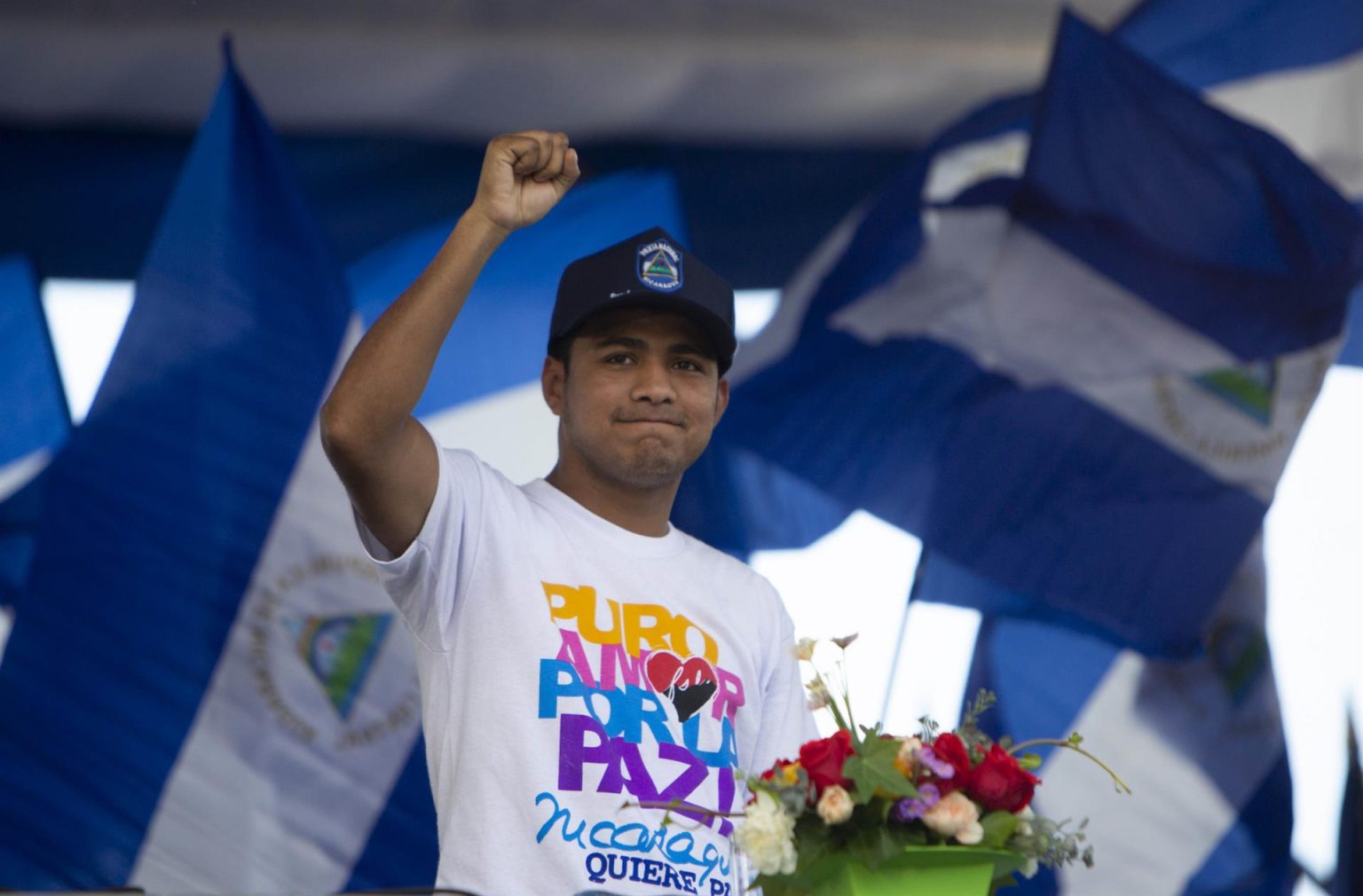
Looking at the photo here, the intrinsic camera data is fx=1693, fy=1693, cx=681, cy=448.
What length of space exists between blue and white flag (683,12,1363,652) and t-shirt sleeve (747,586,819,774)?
1911mm

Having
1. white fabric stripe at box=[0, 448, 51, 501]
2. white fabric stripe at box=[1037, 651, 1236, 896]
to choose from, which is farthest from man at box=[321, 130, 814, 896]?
white fabric stripe at box=[0, 448, 51, 501]

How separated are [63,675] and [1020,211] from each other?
2328 millimetres

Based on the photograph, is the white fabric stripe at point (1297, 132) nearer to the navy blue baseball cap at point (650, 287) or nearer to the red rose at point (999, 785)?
the navy blue baseball cap at point (650, 287)

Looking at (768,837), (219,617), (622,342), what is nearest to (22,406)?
(219,617)

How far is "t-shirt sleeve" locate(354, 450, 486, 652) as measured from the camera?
1662 mm

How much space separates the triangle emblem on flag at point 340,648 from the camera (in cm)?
350

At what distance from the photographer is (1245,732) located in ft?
12.8

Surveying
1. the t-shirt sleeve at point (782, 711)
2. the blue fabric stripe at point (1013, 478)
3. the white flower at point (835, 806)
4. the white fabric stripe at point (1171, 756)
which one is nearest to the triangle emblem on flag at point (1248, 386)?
the blue fabric stripe at point (1013, 478)

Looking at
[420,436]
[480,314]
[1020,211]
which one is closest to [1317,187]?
[1020,211]

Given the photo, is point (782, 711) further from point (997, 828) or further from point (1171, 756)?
point (1171, 756)

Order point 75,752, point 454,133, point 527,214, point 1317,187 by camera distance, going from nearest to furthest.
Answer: point 527,214 → point 75,752 → point 1317,187 → point 454,133

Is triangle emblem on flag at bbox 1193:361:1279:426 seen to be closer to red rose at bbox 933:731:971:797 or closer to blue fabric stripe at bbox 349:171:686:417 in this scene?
blue fabric stripe at bbox 349:171:686:417

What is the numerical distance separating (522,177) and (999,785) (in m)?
0.73

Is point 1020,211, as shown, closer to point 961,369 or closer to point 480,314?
point 961,369
